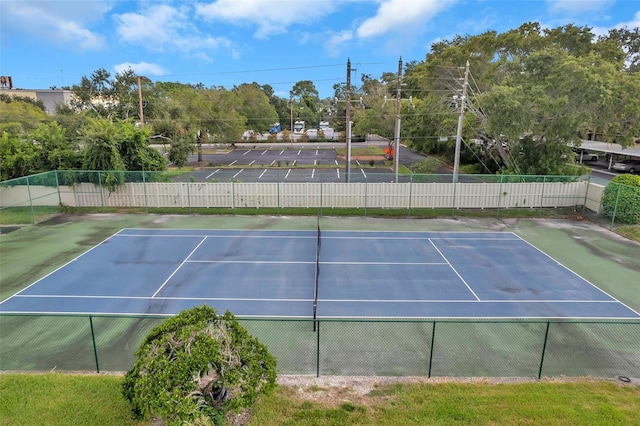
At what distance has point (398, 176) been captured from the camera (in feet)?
81.3

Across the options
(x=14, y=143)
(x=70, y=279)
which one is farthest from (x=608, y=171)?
(x=14, y=143)

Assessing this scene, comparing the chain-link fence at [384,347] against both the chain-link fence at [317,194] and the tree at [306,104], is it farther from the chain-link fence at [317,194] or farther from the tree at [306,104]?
the tree at [306,104]

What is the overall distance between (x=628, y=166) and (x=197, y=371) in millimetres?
44352

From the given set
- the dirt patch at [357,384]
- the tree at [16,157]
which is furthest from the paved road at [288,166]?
the dirt patch at [357,384]

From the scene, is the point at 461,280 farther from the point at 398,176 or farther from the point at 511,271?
the point at 398,176

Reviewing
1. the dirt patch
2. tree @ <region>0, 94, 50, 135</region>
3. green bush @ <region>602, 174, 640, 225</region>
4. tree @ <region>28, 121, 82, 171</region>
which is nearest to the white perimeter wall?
tree @ <region>28, 121, 82, 171</region>

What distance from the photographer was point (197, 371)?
6.22 m

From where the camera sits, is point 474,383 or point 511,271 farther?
point 511,271

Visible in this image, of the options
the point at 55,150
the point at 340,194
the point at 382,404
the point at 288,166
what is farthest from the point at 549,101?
the point at 55,150

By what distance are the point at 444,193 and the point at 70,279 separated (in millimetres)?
18456

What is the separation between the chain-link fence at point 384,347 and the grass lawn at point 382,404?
2.59 ft

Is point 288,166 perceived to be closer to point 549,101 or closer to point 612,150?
point 549,101

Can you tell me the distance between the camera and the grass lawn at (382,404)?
288 inches

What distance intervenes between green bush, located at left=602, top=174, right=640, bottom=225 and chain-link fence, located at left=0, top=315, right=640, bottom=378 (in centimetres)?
1154
